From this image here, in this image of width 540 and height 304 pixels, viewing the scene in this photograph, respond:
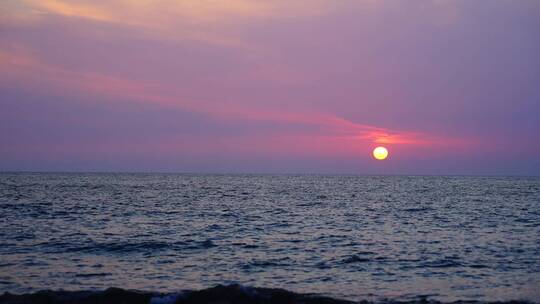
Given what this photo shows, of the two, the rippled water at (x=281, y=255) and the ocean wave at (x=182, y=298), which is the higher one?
the ocean wave at (x=182, y=298)

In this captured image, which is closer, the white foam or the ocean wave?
the white foam

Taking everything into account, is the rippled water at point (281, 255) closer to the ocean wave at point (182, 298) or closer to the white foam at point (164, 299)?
the ocean wave at point (182, 298)

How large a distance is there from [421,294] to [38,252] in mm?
20345

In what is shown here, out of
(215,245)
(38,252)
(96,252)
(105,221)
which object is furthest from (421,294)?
(105,221)

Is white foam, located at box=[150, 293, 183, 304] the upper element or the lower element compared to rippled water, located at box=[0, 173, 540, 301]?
upper

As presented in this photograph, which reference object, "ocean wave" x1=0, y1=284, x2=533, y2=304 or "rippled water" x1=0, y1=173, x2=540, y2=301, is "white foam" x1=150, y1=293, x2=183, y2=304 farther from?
"rippled water" x1=0, y1=173, x2=540, y2=301

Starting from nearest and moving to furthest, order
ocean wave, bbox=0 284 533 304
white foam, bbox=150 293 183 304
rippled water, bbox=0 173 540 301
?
white foam, bbox=150 293 183 304
ocean wave, bbox=0 284 533 304
rippled water, bbox=0 173 540 301

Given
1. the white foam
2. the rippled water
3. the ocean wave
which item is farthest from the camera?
the rippled water

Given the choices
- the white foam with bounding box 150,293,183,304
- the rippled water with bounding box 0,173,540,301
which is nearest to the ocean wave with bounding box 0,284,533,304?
the white foam with bounding box 150,293,183,304

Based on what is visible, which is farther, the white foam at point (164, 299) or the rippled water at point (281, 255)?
the rippled water at point (281, 255)

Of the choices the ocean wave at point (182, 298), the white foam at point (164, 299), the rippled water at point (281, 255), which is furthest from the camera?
the rippled water at point (281, 255)

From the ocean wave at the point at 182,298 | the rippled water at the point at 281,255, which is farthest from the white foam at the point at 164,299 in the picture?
the rippled water at the point at 281,255

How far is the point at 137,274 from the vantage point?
77.0 feet

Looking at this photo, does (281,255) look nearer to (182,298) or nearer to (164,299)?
(182,298)
